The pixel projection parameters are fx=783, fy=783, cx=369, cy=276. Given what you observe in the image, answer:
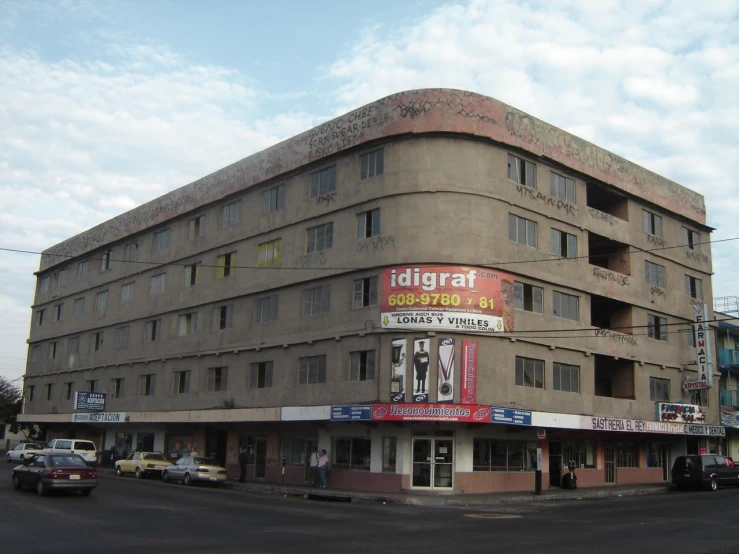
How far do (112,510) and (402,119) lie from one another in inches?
826

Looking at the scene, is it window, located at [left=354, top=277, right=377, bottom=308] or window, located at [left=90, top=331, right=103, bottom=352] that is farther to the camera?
window, located at [left=90, top=331, right=103, bottom=352]

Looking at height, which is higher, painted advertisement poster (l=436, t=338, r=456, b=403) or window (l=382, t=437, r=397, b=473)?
painted advertisement poster (l=436, t=338, r=456, b=403)

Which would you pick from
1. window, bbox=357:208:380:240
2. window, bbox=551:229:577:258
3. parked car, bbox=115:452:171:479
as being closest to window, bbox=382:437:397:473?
window, bbox=357:208:380:240

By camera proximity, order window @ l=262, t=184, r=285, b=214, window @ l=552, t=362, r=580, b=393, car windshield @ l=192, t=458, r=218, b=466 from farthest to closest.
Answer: window @ l=262, t=184, r=285, b=214 < window @ l=552, t=362, r=580, b=393 < car windshield @ l=192, t=458, r=218, b=466

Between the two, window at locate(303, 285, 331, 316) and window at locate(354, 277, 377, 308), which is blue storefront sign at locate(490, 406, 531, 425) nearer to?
window at locate(354, 277, 377, 308)

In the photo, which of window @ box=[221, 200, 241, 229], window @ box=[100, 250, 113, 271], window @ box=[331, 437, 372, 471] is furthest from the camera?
window @ box=[100, 250, 113, 271]

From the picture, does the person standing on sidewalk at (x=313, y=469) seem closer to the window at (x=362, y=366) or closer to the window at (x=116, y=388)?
the window at (x=362, y=366)

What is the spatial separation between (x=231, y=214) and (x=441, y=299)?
57.9 ft

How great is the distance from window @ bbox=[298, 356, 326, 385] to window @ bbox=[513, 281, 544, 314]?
31.5ft

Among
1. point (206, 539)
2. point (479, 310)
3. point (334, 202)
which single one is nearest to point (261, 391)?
point (334, 202)

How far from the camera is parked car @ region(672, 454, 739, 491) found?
38656 mm

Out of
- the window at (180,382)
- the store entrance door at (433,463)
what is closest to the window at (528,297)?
the store entrance door at (433,463)

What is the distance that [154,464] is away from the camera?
41906 millimetres

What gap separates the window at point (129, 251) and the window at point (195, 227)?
24.5 ft
